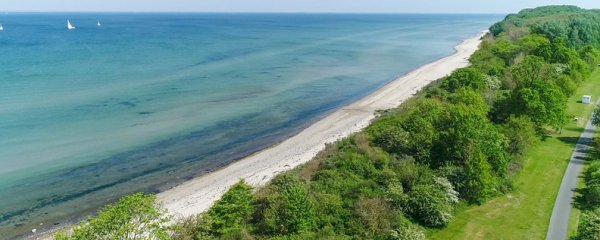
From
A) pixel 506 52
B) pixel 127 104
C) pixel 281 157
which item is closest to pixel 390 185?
pixel 281 157

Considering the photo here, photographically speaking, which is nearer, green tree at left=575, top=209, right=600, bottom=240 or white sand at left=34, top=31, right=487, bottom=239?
green tree at left=575, top=209, right=600, bottom=240

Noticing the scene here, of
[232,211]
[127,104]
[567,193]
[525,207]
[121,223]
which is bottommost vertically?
[127,104]

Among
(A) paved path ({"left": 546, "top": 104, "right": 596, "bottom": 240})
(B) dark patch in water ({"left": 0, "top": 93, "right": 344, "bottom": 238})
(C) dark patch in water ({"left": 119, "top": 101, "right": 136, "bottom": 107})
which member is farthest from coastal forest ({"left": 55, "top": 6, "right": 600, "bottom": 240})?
(C) dark patch in water ({"left": 119, "top": 101, "right": 136, "bottom": 107})

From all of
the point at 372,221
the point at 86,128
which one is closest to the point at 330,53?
the point at 86,128

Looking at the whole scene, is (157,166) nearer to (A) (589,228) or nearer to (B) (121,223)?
(B) (121,223)

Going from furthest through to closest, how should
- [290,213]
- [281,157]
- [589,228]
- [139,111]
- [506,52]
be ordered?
[506,52] → [139,111] → [281,157] → [290,213] → [589,228]

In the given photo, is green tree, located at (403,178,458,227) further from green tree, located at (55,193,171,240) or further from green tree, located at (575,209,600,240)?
green tree, located at (55,193,171,240)

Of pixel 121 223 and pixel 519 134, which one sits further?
pixel 519 134
